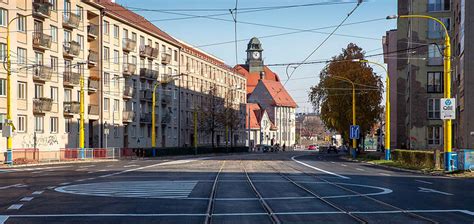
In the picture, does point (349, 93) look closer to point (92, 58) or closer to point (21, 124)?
point (92, 58)

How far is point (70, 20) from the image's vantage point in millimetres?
61188

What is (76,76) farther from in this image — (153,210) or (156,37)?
(153,210)

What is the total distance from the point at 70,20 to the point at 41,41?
21.4 feet

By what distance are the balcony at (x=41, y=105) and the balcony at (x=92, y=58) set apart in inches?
420

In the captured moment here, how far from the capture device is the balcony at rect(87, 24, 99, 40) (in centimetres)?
6669

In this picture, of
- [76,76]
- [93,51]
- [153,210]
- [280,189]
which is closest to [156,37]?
[93,51]

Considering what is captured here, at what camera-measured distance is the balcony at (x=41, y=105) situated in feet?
181

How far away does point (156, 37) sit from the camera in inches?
3391

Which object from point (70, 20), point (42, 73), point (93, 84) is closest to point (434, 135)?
point (93, 84)

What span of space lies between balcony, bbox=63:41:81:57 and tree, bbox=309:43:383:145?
2602 cm

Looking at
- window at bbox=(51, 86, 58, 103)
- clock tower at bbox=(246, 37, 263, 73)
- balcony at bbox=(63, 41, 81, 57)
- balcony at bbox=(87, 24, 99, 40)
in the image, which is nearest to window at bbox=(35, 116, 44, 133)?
window at bbox=(51, 86, 58, 103)

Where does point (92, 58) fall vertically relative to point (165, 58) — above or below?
below

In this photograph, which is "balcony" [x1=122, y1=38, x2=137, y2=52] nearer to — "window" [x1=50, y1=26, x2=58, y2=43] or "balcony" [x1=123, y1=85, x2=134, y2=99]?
"balcony" [x1=123, y1=85, x2=134, y2=99]

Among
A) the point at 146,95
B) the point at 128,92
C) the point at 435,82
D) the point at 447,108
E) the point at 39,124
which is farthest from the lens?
the point at 146,95
